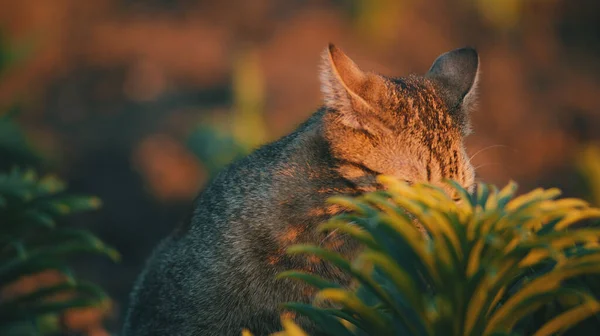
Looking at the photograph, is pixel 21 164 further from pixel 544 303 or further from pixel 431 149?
pixel 544 303

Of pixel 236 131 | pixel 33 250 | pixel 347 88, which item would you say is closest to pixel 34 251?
pixel 33 250

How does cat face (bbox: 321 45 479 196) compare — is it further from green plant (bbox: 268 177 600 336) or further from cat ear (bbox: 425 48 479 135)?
green plant (bbox: 268 177 600 336)

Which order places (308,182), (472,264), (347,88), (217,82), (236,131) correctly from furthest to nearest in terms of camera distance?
(217,82)
(236,131)
(308,182)
(347,88)
(472,264)

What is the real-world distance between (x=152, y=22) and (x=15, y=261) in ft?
30.8

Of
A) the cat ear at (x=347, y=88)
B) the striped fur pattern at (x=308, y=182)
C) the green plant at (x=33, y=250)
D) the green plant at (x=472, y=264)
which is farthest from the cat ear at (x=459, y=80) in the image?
the green plant at (x=33, y=250)

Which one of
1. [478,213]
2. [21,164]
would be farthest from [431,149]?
[21,164]

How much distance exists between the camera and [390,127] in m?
2.79

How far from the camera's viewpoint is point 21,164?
7.19 m

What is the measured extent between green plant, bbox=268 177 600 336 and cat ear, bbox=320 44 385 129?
3.39 feet

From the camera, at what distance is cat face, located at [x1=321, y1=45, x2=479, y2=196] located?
8.73 feet

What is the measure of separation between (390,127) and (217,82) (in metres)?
7.82

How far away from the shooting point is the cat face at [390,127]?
8.73ft

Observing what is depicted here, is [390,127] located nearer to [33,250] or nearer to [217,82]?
[33,250]

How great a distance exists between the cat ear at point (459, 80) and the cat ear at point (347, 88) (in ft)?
1.16
